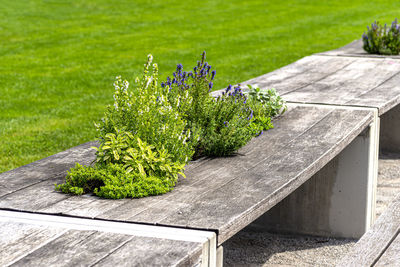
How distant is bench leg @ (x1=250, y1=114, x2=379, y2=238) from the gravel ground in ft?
0.27

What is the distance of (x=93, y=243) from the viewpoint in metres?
2.38

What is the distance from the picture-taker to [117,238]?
7.95ft

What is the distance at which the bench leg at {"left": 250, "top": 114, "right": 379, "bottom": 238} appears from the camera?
475 cm

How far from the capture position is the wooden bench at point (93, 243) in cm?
224

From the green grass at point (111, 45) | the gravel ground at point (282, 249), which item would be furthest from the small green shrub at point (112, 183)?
the green grass at point (111, 45)

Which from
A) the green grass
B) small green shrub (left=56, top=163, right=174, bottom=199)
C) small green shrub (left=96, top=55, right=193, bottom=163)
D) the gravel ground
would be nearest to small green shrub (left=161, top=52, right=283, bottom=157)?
small green shrub (left=96, top=55, right=193, bottom=163)

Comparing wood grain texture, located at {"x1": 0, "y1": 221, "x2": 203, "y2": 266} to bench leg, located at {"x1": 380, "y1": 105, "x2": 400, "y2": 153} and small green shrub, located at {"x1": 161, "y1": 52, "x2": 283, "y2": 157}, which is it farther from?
bench leg, located at {"x1": 380, "y1": 105, "x2": 400, "y2": 153}

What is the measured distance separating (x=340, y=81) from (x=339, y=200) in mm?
1191

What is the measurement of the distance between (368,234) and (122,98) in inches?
53.2

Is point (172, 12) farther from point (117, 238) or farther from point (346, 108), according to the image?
point (117, 238)

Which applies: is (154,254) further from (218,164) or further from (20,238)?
(218,164)

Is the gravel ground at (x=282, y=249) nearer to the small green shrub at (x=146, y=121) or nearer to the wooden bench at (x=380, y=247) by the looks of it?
the wooden bench at (x=380, y=247)

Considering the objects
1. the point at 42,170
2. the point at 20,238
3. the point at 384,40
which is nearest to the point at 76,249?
the point at 20,238

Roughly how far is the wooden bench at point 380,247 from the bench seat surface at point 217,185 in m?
0.41
